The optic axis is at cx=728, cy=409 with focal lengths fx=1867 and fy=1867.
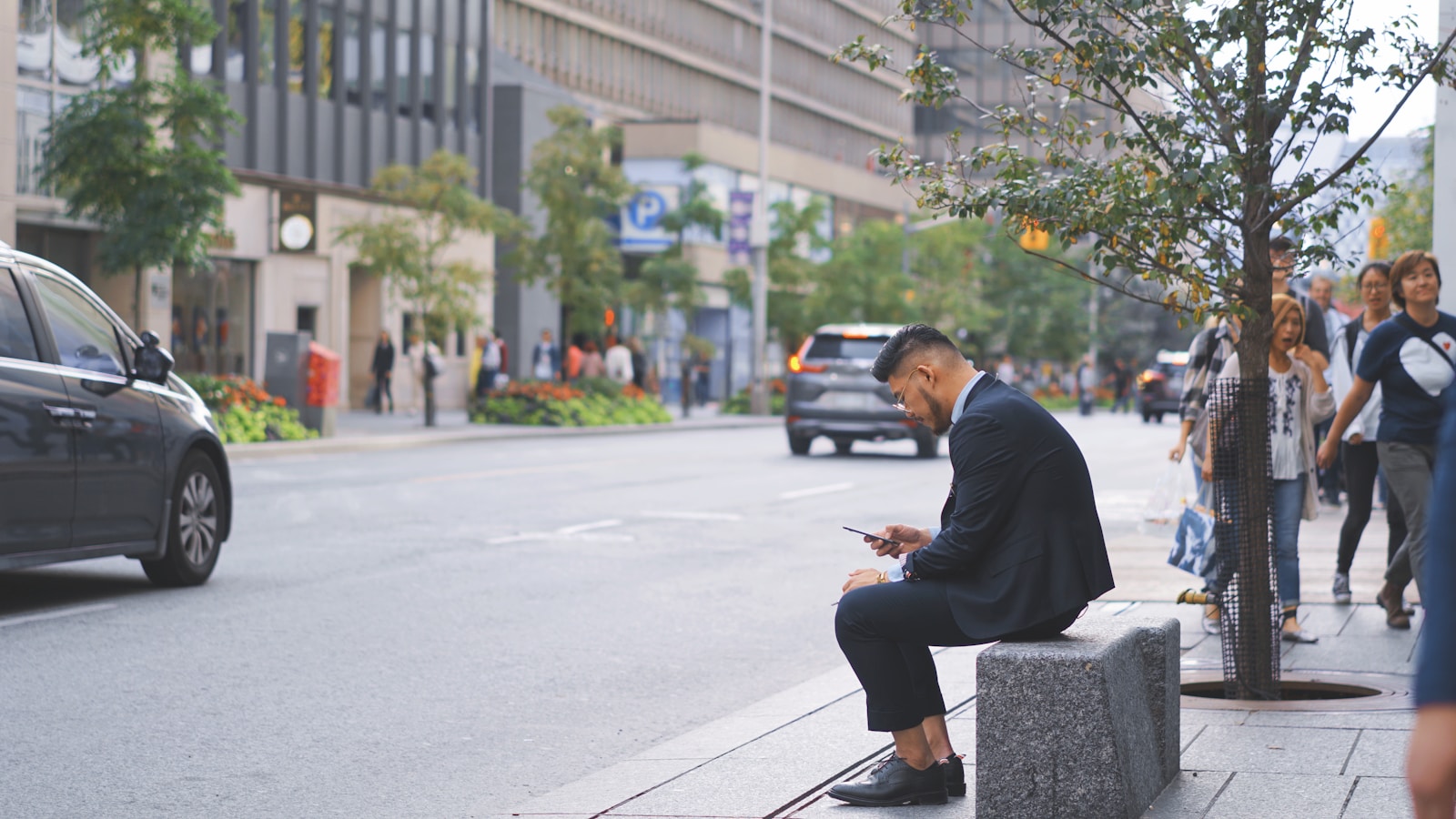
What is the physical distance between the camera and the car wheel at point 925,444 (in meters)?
25.6

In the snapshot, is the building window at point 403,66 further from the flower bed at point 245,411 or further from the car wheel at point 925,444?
the car wheel at point 925,444

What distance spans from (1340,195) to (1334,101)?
63 centimetres

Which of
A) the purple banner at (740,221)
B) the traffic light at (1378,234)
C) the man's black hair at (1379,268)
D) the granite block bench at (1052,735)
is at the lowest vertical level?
the granite block bench at (1052,735)

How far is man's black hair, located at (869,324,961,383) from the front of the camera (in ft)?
17.6

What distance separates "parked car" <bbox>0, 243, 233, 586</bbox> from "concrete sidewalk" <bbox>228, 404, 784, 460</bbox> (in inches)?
520

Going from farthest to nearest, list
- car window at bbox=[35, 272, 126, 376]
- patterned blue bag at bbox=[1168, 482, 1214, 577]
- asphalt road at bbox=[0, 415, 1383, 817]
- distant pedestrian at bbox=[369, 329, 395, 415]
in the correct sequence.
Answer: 1. distant pedestrian at bbox=[369, 329, 395, 415]
2. car window at bbox=[35, 272, 126, 376]
3. patterned blue bag at bbox=[1168, 482, 1214, 577]
4. asphalt road at bbox=[0, 415, 1383, 817]

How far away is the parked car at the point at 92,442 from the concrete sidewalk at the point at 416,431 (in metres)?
13.2

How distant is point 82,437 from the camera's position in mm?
9250

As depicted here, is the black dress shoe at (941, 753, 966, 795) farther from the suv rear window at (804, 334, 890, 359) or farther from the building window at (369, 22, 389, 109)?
the building window at (369, 22, 389, 109)

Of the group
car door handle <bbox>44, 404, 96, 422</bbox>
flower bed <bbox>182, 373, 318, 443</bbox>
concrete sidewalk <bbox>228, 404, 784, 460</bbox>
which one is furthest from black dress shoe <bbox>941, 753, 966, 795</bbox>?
flower bed <bbox>182, 373, 318, 443</bbox>

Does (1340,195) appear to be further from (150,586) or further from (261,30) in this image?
(261,30)

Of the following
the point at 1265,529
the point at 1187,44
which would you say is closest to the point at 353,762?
the point at 1265,529

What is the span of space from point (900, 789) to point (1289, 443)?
4042 millimetres

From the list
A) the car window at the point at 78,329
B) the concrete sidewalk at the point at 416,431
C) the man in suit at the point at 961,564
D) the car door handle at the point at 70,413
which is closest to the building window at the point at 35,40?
the concrete sidewalk at the point at 416,431
